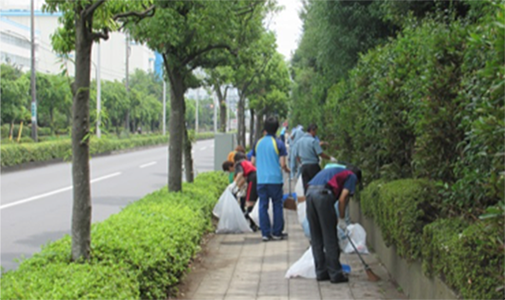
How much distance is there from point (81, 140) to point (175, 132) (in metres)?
6.39

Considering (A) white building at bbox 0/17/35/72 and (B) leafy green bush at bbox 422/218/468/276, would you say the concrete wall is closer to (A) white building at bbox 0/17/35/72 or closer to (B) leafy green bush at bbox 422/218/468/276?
(B) leafy green bush at bbox 422/218/468/276

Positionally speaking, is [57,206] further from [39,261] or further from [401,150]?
[39,261]

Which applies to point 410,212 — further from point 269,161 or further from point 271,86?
point 271,86

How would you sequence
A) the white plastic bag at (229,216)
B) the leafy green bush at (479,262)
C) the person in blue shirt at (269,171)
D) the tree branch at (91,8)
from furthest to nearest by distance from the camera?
the white plastic bag at (229,216) < the person in blue shirt at (269,171) < the tree branch at (91,8) < the leafy green bush at (479,262)

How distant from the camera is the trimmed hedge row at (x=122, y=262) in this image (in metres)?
4.47

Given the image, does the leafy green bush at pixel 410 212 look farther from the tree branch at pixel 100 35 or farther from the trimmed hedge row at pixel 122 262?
the tree branch at pixel 100 35

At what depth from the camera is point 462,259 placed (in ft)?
14.5

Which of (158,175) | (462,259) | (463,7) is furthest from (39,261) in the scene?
(158,175)

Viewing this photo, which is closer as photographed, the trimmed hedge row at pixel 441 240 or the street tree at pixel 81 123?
the trimmed hedge row at pixel 441 240

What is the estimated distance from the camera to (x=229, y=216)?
11.8 metres

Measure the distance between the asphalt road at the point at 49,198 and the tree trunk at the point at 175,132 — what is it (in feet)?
Answer: 7.05

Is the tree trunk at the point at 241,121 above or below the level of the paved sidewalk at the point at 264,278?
above

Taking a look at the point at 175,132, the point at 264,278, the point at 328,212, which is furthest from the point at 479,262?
the point at 175,132

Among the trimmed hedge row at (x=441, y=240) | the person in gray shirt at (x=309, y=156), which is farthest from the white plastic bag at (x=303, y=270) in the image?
the person in gray shirt at (x=309, y=156)
